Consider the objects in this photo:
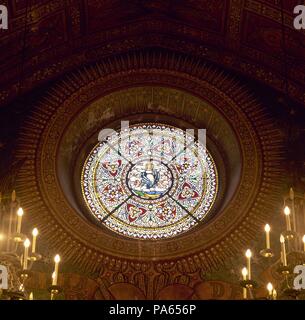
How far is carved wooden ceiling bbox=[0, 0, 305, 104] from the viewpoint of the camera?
506 inches

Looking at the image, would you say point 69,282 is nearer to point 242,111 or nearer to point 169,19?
point 242,111

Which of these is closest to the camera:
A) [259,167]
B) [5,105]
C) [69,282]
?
[69,282]

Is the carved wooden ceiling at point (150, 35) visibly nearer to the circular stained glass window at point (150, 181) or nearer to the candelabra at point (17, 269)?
the circular stained glass window at point (150, 181)

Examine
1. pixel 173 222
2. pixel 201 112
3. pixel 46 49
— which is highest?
pixel 46 49

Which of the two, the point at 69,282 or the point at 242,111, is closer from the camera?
the point at 69,282

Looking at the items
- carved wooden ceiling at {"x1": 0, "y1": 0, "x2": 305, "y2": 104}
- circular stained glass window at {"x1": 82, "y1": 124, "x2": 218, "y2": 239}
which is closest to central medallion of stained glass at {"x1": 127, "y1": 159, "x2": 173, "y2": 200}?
circular stained glass window at {"x1": 82, "y1": 124, "x2": 218, "y2": 239}

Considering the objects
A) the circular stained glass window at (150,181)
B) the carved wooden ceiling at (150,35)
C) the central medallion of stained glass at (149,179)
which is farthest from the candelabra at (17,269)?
the carved wooden ceiling at (150,35)

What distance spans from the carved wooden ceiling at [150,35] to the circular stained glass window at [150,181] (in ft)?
4.22

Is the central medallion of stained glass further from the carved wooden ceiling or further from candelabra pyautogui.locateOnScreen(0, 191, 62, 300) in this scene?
candelabra pyautogui.locateOnScreen(0, 191, 62, 300)

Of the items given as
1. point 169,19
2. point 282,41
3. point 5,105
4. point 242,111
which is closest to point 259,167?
point 242,111

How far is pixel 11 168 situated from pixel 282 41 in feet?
13.7

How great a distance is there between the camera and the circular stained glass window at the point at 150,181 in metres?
12.5

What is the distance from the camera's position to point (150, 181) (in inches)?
513

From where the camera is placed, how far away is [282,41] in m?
13.0
